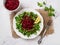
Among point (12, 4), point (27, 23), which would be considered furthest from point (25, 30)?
point (12, 4)

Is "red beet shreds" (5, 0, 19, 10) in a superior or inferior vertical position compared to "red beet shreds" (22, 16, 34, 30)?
superior

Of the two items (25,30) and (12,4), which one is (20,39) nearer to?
(25,30)

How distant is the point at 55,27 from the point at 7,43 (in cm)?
24

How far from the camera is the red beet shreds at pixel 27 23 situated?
1.02 metres

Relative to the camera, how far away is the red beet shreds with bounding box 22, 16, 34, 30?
3.34 ft

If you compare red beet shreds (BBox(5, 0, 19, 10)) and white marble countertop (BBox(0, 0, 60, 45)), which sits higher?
red beet shreds (BBox(5, 0, 19, 10))

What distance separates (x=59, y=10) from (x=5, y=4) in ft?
0.86

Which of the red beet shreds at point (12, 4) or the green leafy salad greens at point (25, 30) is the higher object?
the red beet shreds at point (12, 4)

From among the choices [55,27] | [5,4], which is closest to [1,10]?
[5,4]

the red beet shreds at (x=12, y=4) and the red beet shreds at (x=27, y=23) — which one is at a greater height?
the red beet shreds at (x=12, y=4)

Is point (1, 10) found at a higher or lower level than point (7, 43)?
higher

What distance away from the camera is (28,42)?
1.04 metres

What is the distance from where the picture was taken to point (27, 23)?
1.02 m

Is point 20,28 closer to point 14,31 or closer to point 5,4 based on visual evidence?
point 14,31
